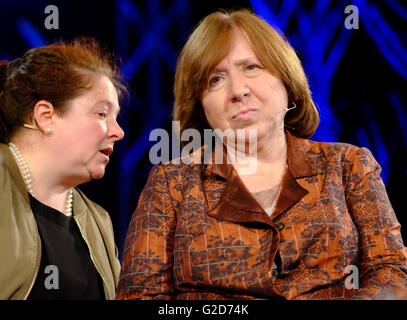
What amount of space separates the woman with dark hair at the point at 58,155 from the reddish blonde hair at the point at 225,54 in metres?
0.37

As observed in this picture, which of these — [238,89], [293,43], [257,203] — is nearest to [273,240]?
[257,203]

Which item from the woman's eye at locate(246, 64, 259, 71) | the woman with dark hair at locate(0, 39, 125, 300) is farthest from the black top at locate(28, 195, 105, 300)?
the woman's eye at locate(246, 64, 259, 71)

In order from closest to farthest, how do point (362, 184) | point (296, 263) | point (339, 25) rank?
point (296, 263)
point (362, 184)
point (339, 25)

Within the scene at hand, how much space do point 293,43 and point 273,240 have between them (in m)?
2.03

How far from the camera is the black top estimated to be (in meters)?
1.58

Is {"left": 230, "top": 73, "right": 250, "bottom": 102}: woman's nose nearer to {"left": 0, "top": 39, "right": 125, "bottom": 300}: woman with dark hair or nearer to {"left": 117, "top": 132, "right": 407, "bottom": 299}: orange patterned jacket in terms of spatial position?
{"left": 117, "top": 132, "right": 407, "bottom": 299}: orange patterned jacket

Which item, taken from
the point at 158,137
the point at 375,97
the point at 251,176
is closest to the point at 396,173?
the point at 375,97

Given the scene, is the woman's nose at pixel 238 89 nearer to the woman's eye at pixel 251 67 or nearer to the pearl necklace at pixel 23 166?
the woman's eye at pixel 251 67

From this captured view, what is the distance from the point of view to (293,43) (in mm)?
3055

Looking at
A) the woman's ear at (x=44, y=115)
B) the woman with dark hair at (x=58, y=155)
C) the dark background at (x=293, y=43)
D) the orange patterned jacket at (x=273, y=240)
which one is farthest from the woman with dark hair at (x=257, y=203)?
the dark background at (x=293, y=43)

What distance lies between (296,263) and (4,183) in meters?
0.98

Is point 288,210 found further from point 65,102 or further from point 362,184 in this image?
point 65,102

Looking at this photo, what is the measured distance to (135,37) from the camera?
3.11 m

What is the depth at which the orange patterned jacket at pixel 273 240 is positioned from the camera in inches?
49.7
